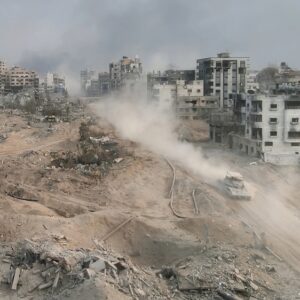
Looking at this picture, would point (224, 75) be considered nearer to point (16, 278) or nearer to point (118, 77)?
point (118, 77)

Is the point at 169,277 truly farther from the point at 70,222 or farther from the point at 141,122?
the point at 141,122

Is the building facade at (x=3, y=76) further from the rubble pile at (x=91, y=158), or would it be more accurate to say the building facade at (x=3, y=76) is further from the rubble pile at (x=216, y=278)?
the rubble pile at (x=216, y=278)

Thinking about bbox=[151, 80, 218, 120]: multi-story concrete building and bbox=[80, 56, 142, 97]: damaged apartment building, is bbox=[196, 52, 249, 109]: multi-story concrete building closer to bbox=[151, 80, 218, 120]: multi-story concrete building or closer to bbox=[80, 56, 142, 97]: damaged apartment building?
bbox=[151, 80, 218, 120]: multi-story concrete building

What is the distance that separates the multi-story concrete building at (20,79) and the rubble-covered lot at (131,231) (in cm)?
9688

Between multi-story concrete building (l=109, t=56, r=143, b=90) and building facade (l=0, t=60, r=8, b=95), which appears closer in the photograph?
multi-story concrete building (l=109, t=56, r=143, b=90)

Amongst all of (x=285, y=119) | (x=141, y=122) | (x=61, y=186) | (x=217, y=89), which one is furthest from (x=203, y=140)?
(x=61, y=186)

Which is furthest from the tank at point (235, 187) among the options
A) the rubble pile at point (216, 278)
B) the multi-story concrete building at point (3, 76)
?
the multi-story concrete building at point (3, 76)

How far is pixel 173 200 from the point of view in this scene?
2714 centimetres

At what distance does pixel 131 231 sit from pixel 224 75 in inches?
2009

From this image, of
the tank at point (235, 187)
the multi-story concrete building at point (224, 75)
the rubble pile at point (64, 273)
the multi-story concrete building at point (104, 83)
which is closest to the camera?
the rubble pile at point (64, 273)

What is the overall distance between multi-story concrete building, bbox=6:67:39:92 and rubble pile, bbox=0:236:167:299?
389 ft

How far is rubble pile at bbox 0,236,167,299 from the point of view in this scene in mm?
14531

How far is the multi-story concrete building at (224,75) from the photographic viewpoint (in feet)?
226

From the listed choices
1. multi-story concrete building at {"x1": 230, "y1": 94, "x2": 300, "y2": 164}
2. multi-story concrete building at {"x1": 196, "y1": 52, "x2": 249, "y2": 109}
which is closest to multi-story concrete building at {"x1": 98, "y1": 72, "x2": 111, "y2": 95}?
multi-story concrete building at {"x1": 196, "y1": 52, "x2": 249, "y2": 109}
